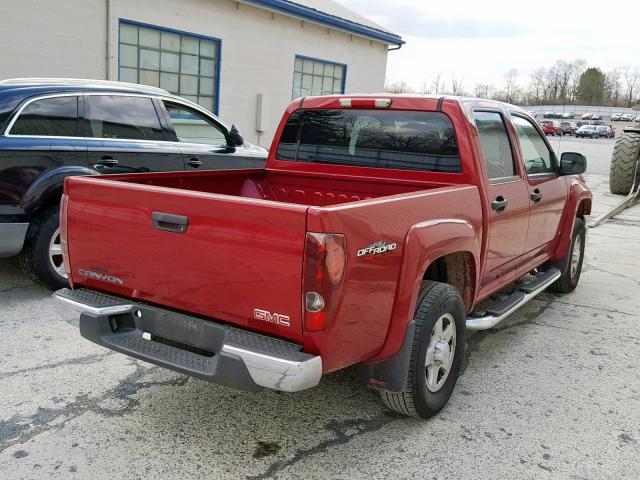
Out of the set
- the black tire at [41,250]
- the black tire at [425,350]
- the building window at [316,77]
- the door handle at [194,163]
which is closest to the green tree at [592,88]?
the building window at [316,77]

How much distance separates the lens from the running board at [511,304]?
390 cm

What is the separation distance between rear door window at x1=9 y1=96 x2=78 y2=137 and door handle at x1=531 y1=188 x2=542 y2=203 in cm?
392

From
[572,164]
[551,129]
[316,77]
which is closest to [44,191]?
[572,164]

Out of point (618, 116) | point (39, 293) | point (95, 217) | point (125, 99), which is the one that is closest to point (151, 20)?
point (125, 99)

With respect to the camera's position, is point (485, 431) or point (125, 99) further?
point (125, 99)

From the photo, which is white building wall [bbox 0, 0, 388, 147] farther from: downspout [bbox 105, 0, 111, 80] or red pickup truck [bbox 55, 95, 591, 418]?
red pickup truck [bbox 55, 95, 591, 418]

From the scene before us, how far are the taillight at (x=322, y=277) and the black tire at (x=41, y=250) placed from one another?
3.46 m

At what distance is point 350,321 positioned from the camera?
8.99ft

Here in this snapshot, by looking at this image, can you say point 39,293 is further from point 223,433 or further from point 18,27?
point 18,27

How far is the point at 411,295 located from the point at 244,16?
36.6ft

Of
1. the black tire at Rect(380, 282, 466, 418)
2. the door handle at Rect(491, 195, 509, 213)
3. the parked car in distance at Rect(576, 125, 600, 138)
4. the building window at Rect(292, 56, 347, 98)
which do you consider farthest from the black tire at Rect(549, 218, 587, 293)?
the parked car in distance at Rect(576, 125, 600, 138)

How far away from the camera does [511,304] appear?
4391mm

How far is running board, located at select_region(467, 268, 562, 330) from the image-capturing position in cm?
390

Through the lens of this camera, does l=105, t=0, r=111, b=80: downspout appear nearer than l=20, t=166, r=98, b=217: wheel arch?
No
